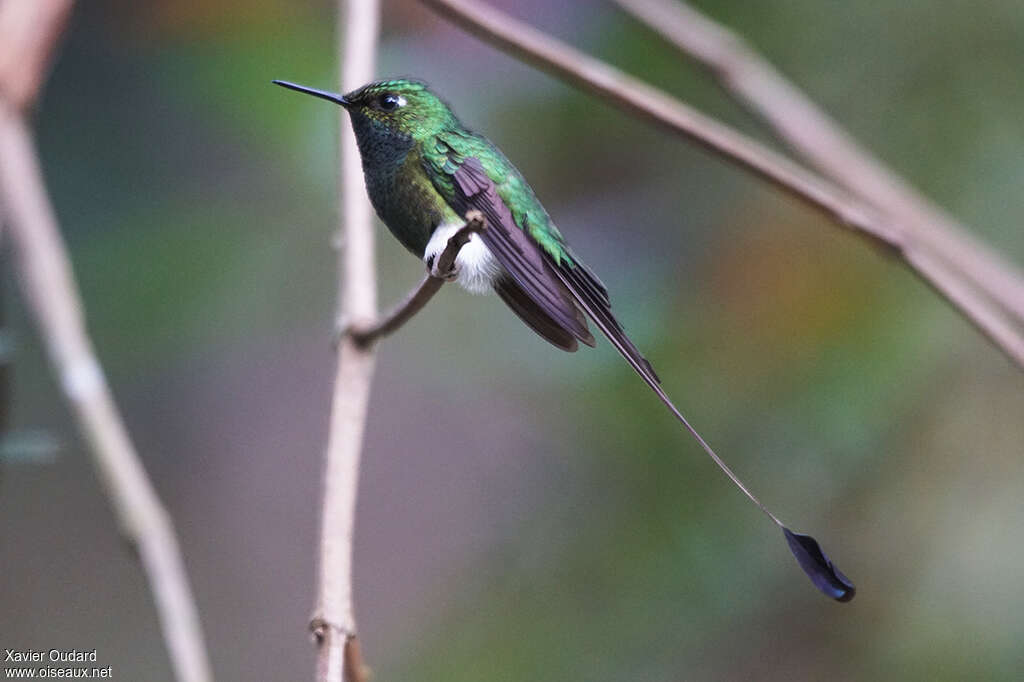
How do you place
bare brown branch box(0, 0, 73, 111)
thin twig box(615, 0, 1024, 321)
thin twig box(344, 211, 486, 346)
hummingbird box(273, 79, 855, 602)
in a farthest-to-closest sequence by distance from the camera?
thin twig box(615, 0, 1024, 321), bare brown branch box(0, 0, 73, 111), hummingbird box(273, 79, 855, 602), thin twig box(344, 211, 486, 346)

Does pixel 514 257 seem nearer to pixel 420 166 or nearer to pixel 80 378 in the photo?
pixel 420 166

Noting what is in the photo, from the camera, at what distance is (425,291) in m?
1.03

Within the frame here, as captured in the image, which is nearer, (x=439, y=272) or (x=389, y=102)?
(x=439, y=272)

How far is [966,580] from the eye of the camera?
6.74ft

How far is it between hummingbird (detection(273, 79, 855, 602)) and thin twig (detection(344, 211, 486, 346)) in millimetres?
21

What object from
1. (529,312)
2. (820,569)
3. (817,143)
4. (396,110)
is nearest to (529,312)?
(529,312)

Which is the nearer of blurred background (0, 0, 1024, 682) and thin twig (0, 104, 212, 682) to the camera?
thin twig (0, 104, 212, 682)

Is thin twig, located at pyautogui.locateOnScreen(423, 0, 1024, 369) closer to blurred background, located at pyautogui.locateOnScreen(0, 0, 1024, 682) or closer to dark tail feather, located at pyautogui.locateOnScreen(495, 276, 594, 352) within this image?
dark tail feather, located at pyautogui.locateOnScreen(495, 276, 594, 352)

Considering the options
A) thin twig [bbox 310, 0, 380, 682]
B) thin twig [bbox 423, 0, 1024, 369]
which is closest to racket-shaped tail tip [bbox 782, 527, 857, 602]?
thin twig [bbox 310, 0, 380, 682]

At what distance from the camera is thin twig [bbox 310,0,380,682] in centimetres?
87

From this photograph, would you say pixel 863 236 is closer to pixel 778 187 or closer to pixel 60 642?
pixel 778 187

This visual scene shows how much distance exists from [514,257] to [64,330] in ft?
1.88

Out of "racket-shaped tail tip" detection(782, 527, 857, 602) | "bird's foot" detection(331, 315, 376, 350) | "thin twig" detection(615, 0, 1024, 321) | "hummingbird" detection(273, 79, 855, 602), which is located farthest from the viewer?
"thin twig" detection(615, 0, 1024, 321)

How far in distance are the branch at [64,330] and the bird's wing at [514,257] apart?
0.45 m
